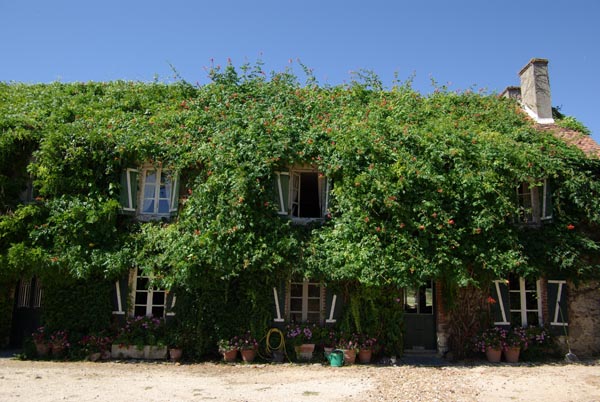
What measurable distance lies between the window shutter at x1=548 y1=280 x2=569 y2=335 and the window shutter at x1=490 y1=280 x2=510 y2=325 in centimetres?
105

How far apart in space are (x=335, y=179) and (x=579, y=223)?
→ 636 centimetres

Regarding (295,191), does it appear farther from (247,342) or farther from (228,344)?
(228,344)

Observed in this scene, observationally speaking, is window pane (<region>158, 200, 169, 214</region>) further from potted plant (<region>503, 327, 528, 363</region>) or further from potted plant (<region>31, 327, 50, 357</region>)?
potted plant (<region>503, 327, 528, 363</region>)

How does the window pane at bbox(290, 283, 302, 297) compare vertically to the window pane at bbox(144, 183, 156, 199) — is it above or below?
→ below

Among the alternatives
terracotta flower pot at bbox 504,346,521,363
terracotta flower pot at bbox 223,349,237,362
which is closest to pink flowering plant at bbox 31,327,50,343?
terracotta flower pot at bbox 223,349,237,362

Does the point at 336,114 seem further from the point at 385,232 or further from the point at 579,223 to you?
the point at 579,223

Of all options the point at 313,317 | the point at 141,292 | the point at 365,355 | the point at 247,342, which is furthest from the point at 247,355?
the point at 141,292

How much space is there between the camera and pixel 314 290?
12273 millimetres

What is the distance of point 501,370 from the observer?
10242 mm

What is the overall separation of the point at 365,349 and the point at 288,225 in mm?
3495

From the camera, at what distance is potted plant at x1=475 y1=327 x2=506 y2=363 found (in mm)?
11352

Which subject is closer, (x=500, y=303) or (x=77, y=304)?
(x=77, y=304)

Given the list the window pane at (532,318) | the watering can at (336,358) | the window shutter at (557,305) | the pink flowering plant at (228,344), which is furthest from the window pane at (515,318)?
the pink flowering plant at (228,344)

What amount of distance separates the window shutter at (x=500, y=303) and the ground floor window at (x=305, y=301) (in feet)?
14.4
